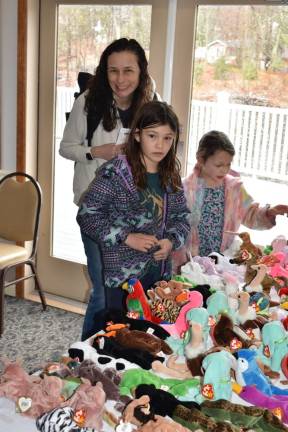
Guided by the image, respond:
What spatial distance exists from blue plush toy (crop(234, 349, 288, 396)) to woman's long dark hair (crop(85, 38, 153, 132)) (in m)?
1.16

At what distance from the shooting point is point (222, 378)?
3.52 feet

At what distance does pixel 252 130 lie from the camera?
2.53 m

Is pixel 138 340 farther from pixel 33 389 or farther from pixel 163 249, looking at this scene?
pixel 163 249

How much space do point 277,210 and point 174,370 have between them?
102 cm

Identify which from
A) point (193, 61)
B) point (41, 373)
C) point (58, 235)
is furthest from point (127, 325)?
point (58, 235)

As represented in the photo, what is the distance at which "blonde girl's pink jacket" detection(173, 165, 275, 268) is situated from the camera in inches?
81.0

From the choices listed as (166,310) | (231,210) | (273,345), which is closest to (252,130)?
(231,210)

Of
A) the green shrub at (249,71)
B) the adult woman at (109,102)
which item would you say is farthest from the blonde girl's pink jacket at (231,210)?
the green shrub at (249,71)

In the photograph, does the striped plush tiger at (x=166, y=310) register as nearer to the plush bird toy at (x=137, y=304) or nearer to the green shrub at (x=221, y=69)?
the plush bird toy at (x=137, y=304)

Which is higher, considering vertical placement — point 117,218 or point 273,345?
point 117,218

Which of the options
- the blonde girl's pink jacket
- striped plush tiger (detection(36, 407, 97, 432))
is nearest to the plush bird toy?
striped plush tiger (detection(36, 407, 97, 432))

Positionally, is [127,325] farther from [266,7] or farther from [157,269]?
[266,7]

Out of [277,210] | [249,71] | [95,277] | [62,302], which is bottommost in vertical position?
[62,302]

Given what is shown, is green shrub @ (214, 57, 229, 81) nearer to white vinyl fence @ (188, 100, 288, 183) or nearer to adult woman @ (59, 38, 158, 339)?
Result: white vinyl fence @ (188, 100, 288, 183)
